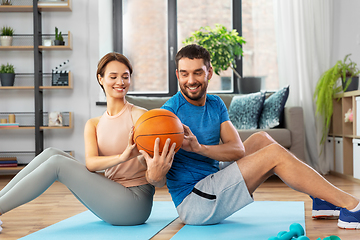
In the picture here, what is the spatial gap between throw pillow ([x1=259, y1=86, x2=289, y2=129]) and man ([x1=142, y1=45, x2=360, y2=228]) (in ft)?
6.59

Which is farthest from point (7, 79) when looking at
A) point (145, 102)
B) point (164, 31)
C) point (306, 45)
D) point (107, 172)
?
point (306, 45)

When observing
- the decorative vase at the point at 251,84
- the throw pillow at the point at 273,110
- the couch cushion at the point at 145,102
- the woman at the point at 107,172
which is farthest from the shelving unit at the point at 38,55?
the woman at the point at 107,172

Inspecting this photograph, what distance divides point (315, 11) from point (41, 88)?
135 inches

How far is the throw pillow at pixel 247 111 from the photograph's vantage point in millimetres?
3678

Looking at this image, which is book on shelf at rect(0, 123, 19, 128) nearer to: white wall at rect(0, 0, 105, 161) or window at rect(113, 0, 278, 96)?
white wall at rect(0, 0, 105, 161)

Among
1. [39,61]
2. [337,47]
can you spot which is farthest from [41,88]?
[337,47]

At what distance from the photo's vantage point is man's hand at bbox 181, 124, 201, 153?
1.51m

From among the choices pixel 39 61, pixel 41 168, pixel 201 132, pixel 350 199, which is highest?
pixel 39 61

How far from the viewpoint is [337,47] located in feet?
14.1

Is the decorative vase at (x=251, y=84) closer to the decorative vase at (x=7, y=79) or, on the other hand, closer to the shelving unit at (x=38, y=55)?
the shelving unit at (x=38, y=55)

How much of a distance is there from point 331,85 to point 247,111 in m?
0.99

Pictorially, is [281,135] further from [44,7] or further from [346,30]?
[44,7]

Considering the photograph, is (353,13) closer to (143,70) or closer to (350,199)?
(143,70)

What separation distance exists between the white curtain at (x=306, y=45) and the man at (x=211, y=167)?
2699 millimetres
